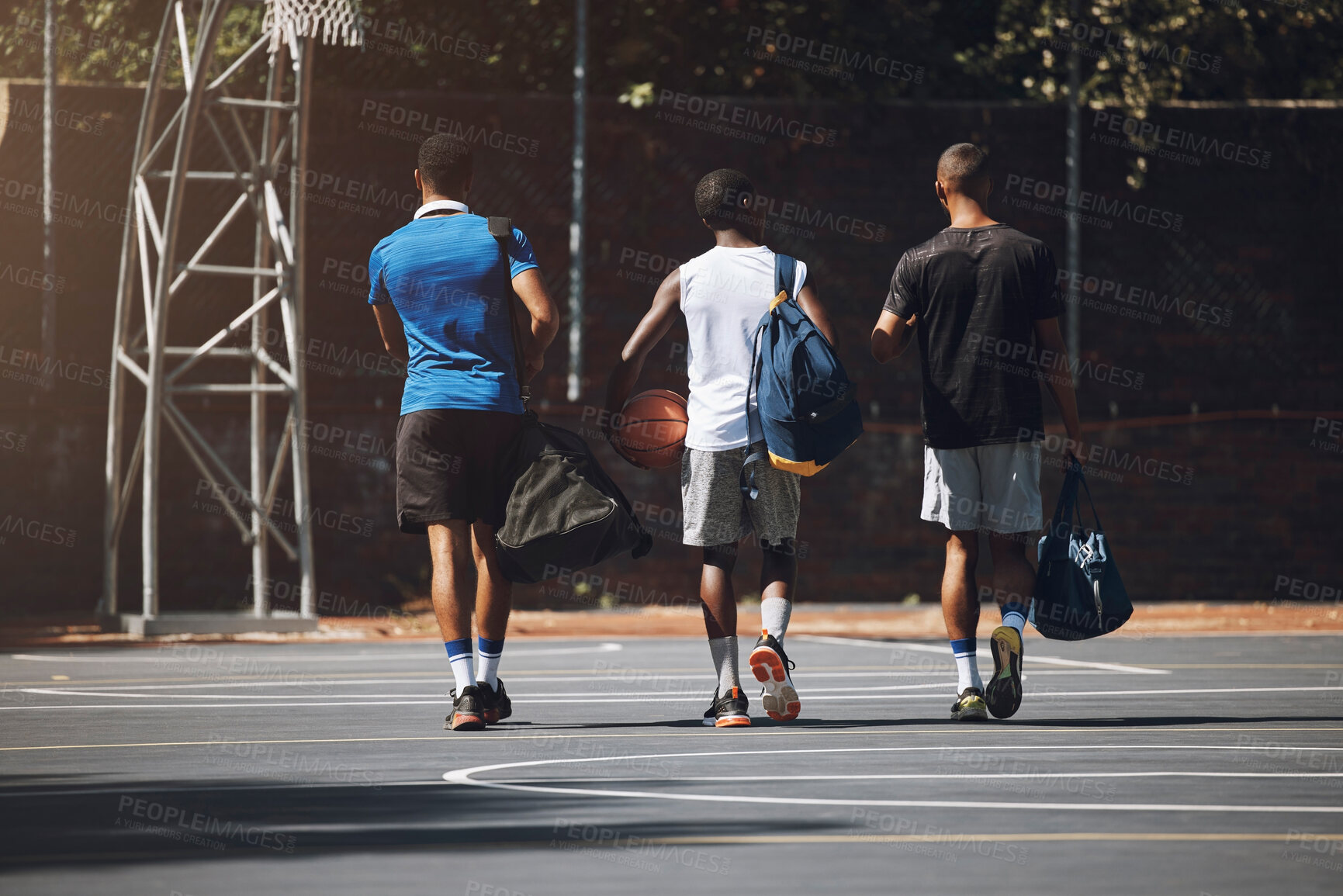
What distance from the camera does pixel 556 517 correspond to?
7215 millimetres

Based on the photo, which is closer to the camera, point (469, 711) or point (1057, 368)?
point (469, 711)

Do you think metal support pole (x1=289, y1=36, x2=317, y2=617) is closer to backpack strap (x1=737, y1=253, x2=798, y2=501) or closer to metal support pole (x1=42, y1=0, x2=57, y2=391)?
metal support pole (x1=42, y1=0, x2=57, y2=391)

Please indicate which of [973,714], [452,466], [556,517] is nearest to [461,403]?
[452,466]

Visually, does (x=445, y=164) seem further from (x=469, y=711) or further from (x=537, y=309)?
(x=469, y=711)

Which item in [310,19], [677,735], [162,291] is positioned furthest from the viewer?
[162,291]

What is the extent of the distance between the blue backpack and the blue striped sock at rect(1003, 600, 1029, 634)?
3.04 feet

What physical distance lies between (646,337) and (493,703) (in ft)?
5.07

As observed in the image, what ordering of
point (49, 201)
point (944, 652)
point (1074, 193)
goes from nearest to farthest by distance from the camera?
1. point (944, 652)
2. point (49, 201)
3. point (1074, 193)

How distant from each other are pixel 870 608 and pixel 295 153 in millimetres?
7065

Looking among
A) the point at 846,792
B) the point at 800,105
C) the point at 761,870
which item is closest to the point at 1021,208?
the point at 800,105

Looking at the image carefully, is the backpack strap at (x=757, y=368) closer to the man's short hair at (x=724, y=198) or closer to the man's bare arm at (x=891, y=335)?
the man's short hair at (x=724, y=198)

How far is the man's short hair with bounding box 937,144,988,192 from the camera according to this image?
772cm

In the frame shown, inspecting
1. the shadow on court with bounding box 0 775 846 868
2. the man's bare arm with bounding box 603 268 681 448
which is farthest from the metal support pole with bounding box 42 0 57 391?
the shadow on court with bounding box 0 775 846 868

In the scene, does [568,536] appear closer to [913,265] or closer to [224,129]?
[913,265]
